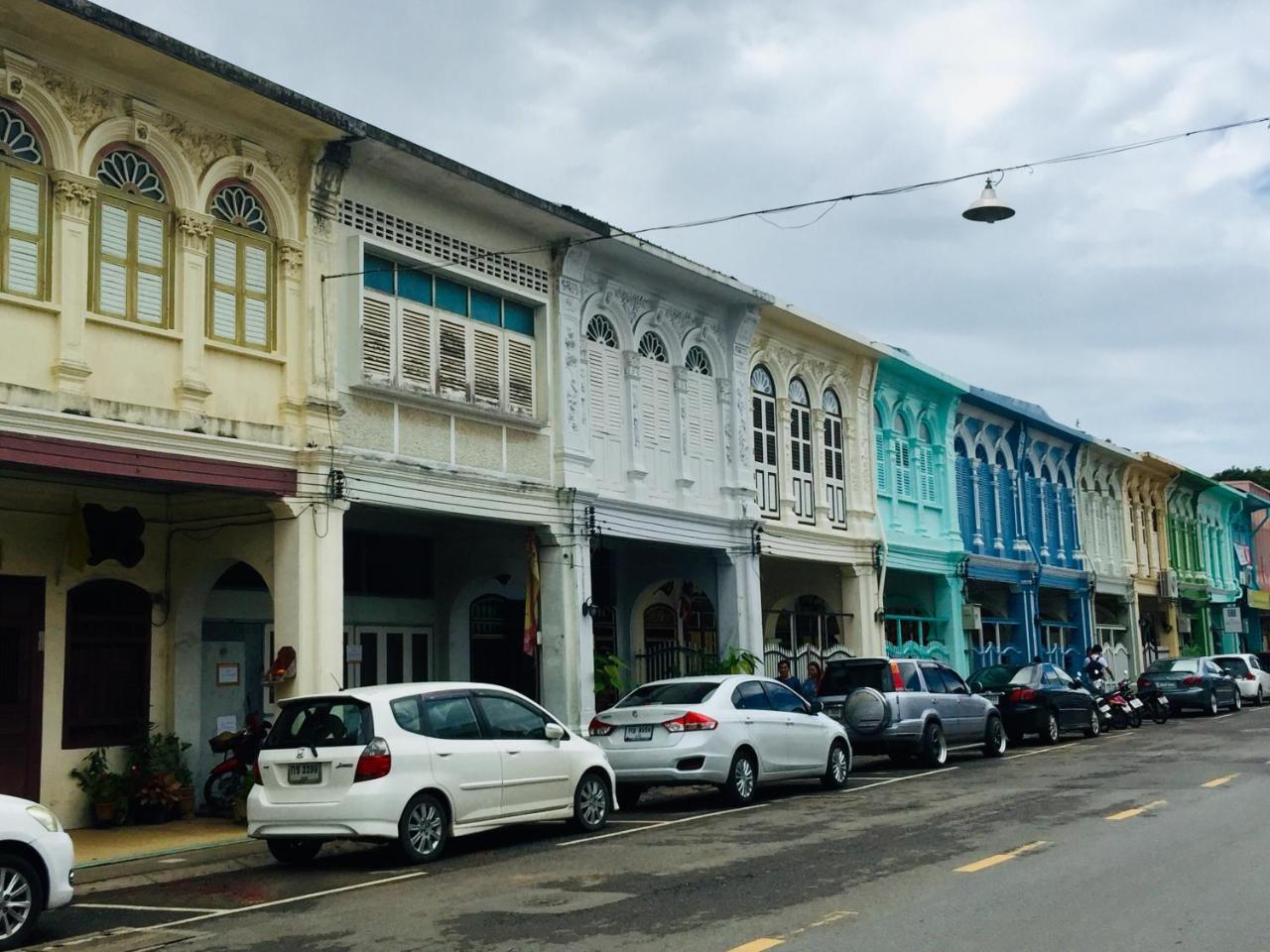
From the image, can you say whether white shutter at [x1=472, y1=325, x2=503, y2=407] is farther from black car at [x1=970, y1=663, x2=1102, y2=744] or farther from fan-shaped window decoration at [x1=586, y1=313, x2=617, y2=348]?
black car at [x1=970, y1=663, x2=1102, y2=744]

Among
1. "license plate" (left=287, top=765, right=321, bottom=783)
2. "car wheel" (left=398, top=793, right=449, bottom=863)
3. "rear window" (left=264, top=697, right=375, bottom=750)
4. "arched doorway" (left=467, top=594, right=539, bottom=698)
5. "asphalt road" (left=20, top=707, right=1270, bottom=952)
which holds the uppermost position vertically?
"arched doorway" (left=467, top=594, right=539, bottom=698)

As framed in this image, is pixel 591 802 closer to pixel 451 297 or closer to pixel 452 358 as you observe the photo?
pixel 452 358

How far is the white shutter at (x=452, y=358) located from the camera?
1825cm

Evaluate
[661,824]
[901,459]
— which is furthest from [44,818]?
[901,459]

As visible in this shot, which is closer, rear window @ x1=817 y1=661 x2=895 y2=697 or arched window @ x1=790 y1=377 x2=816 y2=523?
rear window @ x1=817 y1=661 x2=895 y2=697

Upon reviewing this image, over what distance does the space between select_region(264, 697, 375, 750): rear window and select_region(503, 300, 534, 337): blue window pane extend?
26.8 feet

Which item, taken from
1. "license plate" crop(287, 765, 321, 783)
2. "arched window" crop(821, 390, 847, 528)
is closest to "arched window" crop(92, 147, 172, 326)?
"license plate" crop(287, 765, 321, 783)

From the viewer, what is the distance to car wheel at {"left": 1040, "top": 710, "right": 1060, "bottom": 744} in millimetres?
25328

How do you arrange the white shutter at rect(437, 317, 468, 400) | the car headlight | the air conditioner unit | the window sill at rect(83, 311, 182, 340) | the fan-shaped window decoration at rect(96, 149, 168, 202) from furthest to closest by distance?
the air conditioner unit → the white shutter at rect(437, 317, 468, 400) → the fan-shaped window decoration at rect(96, 149, 168, 202) → the window sill at rect(83, 311, 182, 340) → the car headlight

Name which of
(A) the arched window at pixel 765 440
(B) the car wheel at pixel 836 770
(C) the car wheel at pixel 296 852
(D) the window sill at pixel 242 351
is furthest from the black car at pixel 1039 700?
(C) the car wheel at pixel 296 852

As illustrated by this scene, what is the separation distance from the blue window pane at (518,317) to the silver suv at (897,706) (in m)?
6.69

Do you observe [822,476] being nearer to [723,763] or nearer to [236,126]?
[723,763]

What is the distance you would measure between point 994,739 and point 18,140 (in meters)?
16.6

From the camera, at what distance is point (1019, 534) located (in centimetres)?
3597
